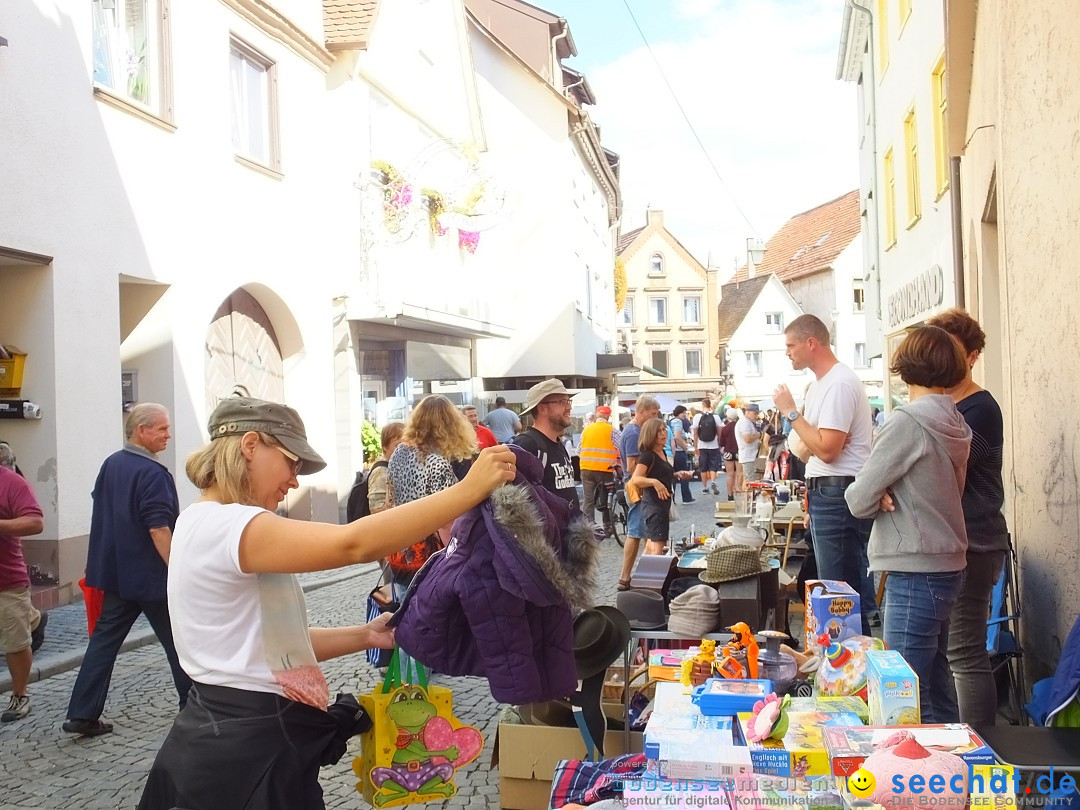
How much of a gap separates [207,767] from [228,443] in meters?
0.79

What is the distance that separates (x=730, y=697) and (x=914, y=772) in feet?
2.84

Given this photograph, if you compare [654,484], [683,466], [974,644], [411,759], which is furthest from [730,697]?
[683,466]

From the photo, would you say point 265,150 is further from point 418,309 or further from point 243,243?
point 418,309

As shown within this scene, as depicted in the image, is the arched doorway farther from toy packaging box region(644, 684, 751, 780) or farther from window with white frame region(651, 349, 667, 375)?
window with white frame region(651, 349, 667, 375)

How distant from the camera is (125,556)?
5578mm

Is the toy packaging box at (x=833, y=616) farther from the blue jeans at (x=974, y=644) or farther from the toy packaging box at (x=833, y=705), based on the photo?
the toy packaging box at (x=833, y=705)

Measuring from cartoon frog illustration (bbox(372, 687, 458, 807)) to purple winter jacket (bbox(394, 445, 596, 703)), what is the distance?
139 mm

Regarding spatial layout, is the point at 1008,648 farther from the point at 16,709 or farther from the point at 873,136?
the point at 873,136

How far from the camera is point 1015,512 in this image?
561 centimetres

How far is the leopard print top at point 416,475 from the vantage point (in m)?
6.43

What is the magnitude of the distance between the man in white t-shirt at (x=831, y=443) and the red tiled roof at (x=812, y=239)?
44.1m

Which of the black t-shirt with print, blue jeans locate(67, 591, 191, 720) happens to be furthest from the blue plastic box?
the black t-shirt with print

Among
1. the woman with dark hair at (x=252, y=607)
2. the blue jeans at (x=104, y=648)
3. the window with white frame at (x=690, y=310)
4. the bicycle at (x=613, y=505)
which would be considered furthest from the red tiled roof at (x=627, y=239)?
the woman with dark hair at (x=252, y=607)

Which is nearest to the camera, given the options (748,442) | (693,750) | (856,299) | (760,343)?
(693,750)
